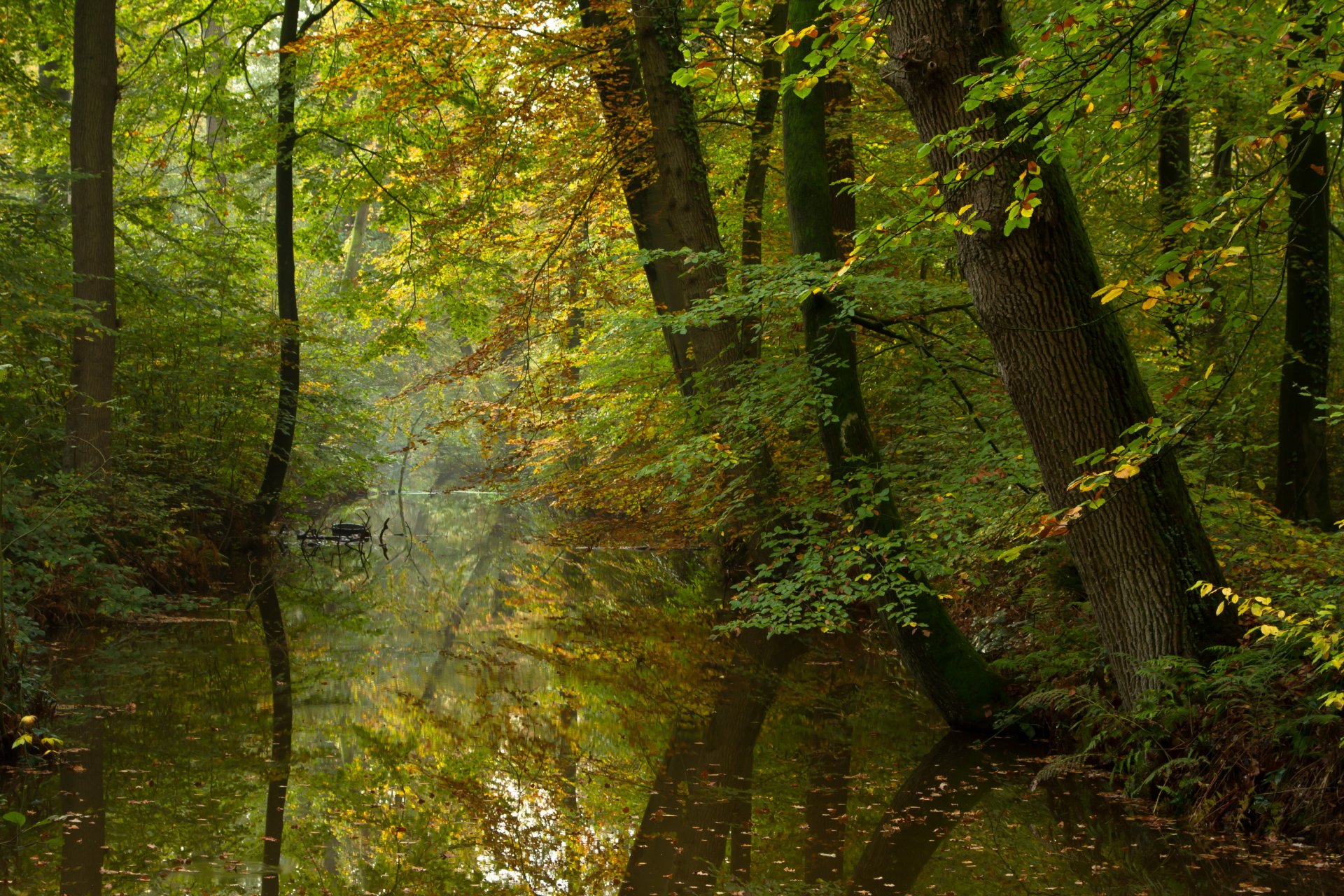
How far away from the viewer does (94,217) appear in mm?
11422

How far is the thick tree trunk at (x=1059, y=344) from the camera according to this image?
5.12 metres

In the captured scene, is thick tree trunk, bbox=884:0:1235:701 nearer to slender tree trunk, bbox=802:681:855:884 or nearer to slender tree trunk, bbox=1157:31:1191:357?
slender tree trunk, bbox=802:681:855:884

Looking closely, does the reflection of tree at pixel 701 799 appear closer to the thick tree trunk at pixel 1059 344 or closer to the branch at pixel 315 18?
the thick tree trunk at pixel 1059 344

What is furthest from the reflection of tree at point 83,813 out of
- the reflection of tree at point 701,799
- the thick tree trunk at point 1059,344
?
the thick tree trunk at point 1059,344

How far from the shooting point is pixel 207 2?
15883 mm

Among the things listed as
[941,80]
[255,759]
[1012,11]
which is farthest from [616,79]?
[255,759]

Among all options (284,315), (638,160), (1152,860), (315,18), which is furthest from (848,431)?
(315,18)

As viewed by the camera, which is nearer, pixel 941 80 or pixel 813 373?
pixel 941 80

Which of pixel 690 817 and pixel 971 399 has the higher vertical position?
pixel 971 399

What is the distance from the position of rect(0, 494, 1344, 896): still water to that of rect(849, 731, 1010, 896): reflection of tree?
0.07 ft

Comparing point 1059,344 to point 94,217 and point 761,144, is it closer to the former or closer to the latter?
point 761,144

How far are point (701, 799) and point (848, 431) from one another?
2736mm

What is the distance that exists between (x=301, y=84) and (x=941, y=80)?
12616mm

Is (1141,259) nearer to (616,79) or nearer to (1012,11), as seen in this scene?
(1012,11)
